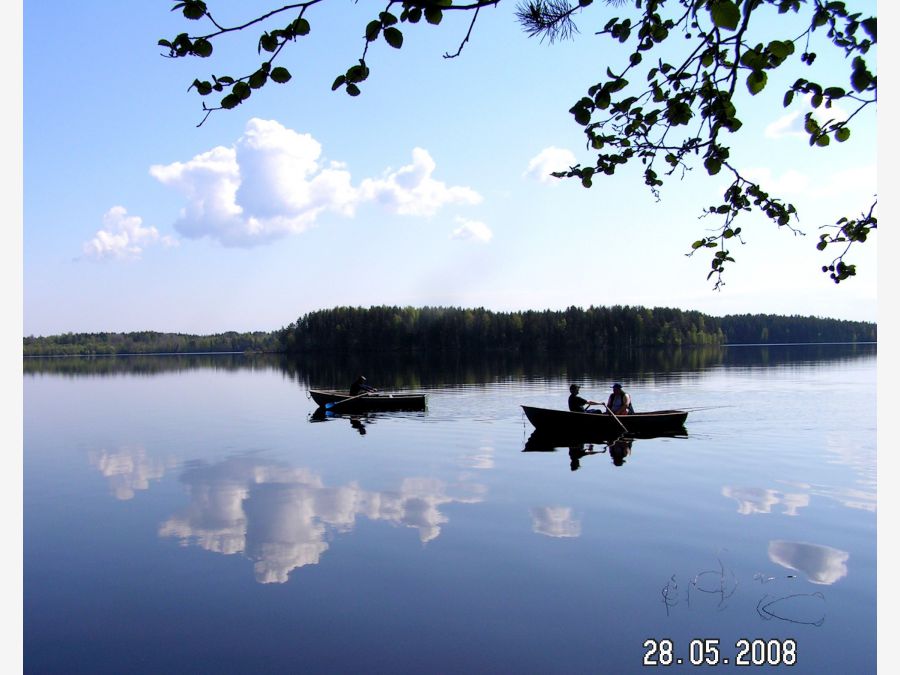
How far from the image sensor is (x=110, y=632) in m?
10.2

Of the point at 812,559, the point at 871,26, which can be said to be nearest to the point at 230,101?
the point at 871,26

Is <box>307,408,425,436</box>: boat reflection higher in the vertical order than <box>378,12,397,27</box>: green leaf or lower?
lower

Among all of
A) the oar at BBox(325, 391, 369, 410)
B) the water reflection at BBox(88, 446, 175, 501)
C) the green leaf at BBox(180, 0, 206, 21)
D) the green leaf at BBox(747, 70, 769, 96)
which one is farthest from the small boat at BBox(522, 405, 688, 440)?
the green leaf at BBox(180, 0, 206, 21)

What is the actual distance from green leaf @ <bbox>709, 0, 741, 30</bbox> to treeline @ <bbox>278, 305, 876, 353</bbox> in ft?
500

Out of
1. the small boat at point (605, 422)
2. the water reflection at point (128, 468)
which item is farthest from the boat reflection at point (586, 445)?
the water reflection at point (128, 468)

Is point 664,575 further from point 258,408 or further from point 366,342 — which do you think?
point 366,342

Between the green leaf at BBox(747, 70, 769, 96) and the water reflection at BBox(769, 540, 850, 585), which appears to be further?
the water reflection at BBox(769, 540, 850, 585)

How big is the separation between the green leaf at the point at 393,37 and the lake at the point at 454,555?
7.76 meters

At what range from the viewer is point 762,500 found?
16672 millimetres

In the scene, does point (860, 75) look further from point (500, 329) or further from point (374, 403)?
point (500, 329)

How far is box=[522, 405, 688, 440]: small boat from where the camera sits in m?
26.7

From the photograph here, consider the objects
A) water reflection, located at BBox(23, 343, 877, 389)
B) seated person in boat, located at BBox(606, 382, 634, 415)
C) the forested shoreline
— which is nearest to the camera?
seated person in boat, located at BBox(606, 382, 634, 415)

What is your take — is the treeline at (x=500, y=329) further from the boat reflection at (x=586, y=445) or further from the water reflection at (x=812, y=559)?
the water reflection at (x=812, y=559)

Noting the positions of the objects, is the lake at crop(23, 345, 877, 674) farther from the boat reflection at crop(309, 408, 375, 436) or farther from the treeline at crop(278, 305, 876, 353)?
the treeline at crop(278, 305, 876, 353)
